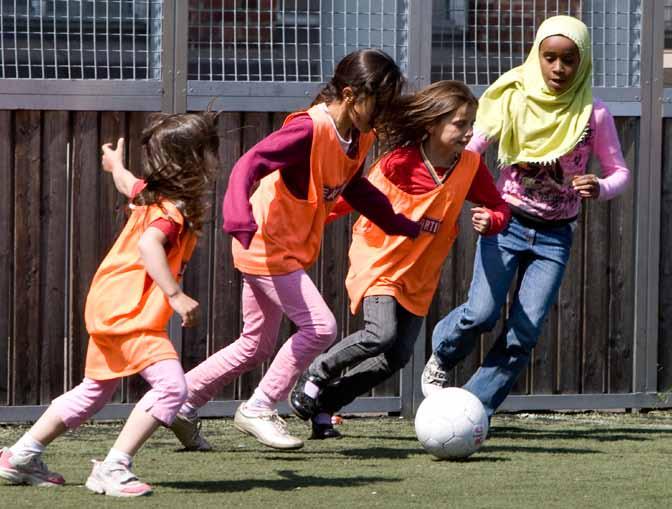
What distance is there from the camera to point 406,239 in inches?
257

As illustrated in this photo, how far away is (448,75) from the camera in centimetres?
805

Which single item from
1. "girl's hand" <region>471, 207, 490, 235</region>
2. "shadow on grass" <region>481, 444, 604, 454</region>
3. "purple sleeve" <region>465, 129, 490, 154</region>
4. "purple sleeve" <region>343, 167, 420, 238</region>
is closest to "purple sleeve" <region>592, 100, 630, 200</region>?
"purple sleeve" <region>465, 129, 490, 154</region>

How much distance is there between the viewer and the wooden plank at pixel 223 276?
7.68 meters

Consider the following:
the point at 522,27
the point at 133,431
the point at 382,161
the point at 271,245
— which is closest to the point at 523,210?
the point at 382,161

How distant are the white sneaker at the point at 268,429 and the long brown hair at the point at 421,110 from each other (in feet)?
4.39

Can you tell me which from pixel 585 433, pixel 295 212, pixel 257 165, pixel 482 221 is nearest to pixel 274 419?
pixel 295 212

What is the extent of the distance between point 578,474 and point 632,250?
2.74 meters

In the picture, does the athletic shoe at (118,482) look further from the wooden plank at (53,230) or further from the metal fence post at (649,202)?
the metal fence post at (649,202)

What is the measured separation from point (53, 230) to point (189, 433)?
1670 mm

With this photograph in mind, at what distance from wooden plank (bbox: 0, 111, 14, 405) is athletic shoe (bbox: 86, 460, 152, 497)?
255 centimetres

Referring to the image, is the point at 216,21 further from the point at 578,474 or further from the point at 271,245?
the point at 578,474

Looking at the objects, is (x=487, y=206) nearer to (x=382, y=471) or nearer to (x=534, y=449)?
(x=534, y=449)

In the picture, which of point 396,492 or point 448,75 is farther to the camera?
point 448,75

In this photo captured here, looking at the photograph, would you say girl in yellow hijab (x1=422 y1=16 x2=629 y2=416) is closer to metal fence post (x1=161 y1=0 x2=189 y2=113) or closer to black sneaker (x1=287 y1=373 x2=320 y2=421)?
black sneaker (x1=287 y1=373 x2=320 y2=421)
